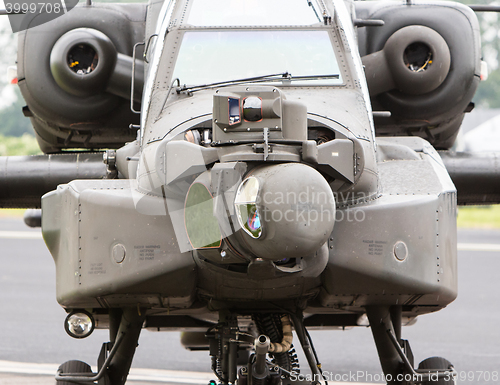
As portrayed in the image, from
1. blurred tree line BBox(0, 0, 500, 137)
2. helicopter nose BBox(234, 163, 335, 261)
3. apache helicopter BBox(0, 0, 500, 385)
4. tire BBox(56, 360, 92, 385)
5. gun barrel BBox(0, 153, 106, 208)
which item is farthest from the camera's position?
blurred tree line BBox(0, 0, 500, 137)

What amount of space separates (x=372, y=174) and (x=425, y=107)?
2645 millimetres

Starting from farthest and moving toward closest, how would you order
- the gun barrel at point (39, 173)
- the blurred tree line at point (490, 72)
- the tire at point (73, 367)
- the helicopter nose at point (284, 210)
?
the blurred tree line at point (490, 72) < the gun barrel at point (39, 173) < the tire at point (73, 367) < the helicopter nose at point (284, 210)

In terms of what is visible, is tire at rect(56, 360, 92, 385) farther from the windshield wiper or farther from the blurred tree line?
the blurred tree line

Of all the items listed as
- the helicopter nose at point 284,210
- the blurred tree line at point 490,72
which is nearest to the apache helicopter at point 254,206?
the helicopter nose at point 284,210

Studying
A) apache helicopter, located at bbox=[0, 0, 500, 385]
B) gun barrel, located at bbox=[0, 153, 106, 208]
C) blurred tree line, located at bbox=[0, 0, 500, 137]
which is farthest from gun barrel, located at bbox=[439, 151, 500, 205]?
blurred tree line, located at bbox=[0, 0, 500, 137]

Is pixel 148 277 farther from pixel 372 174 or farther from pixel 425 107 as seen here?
pixel 425 107

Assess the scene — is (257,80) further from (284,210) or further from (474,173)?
(474,173)

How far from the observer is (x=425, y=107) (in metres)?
6.34

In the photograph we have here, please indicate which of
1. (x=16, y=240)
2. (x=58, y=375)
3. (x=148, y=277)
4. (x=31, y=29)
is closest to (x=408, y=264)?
(x=148, y=277)

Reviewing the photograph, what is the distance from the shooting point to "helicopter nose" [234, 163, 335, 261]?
122 inches

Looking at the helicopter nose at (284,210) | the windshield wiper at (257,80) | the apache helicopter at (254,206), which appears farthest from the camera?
the windshield wiper at (257,80)

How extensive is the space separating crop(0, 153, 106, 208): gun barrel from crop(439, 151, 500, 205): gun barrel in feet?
8.91

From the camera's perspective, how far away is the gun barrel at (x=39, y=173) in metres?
5.94

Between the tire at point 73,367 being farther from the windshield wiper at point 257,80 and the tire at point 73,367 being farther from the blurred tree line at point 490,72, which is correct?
the blurred tree line at point 490,72
